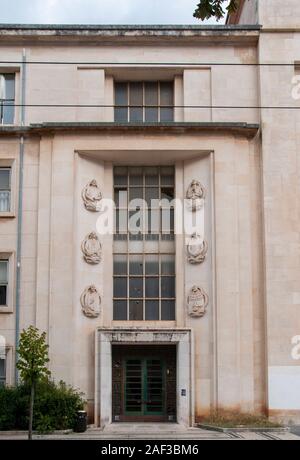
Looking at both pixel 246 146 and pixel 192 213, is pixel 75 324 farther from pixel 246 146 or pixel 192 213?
pixel 246 146

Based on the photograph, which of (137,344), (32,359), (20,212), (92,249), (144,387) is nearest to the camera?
(32,359)

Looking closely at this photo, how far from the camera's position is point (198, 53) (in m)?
30.5

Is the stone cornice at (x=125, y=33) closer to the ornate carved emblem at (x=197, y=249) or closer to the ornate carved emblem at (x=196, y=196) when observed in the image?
the ornate carved emblem at (x=196, y=196)

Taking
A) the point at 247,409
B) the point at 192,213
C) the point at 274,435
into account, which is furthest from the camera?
the point at 192,213

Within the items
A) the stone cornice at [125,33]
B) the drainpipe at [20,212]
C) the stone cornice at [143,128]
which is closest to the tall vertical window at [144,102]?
the stone cornice at [143,128]

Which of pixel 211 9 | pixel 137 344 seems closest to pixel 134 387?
pixel 137 344

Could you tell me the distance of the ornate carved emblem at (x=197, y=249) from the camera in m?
29.1

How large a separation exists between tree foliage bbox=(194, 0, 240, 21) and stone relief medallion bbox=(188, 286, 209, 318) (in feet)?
58.5

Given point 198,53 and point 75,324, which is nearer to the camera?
point 75,324

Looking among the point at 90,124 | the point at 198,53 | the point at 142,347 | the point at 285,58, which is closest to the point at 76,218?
the point at 90,124

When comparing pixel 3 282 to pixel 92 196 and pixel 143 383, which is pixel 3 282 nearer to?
pixel 92 196

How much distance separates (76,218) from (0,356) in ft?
19.9

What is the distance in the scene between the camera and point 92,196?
29641 millimetres

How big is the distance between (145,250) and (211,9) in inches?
730
